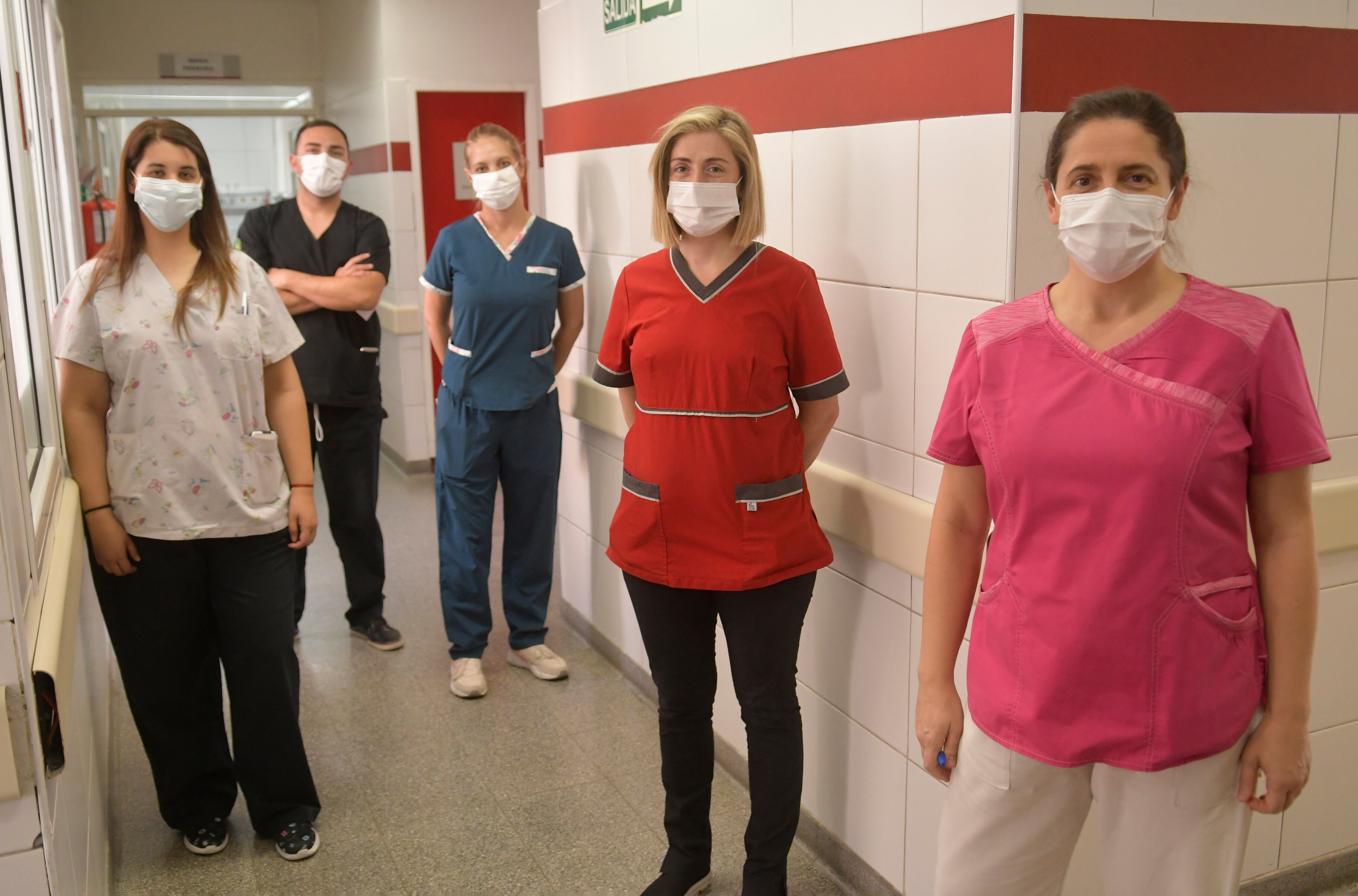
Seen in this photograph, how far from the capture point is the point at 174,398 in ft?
7.55

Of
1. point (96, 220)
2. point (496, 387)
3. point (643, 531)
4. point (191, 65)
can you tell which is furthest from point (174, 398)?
point (191, 65)

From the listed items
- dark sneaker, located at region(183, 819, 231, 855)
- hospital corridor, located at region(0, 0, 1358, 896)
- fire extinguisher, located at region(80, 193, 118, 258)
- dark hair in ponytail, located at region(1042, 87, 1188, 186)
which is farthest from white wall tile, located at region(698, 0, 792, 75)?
fire extinguisher, located at region(80, 193, 118, 258)

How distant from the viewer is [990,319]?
1.48 metres

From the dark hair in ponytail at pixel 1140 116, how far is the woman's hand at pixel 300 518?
1.83 meters

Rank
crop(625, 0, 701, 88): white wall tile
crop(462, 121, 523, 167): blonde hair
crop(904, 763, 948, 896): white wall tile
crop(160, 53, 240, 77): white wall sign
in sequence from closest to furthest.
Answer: crop(904, 763, 948, 896): white wall tile, crop(625, 0, 701, 88): white wall tile, crop(462, 121, 523, 167): blonde hair, crop(160, 53, 240, 77): white wall sign

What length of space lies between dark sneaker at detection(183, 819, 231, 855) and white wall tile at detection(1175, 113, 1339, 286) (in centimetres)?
248

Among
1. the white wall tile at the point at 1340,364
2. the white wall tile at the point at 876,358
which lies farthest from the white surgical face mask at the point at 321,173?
the white wall tile at the point at 1340,364

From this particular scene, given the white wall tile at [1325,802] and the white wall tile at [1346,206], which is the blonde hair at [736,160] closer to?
the white wall tile at [1346,206]

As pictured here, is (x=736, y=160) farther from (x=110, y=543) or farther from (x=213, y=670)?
(x=213, y=670)

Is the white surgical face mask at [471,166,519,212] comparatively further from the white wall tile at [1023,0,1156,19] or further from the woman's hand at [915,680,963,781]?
the woman's hand at [915,680,963,781]

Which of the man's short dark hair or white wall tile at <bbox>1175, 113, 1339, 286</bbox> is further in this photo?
the man's short dark hair

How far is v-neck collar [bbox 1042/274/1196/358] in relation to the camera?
4.41 ft

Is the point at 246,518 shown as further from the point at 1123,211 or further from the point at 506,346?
the point at 1123,211

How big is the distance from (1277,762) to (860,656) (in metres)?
1.09
